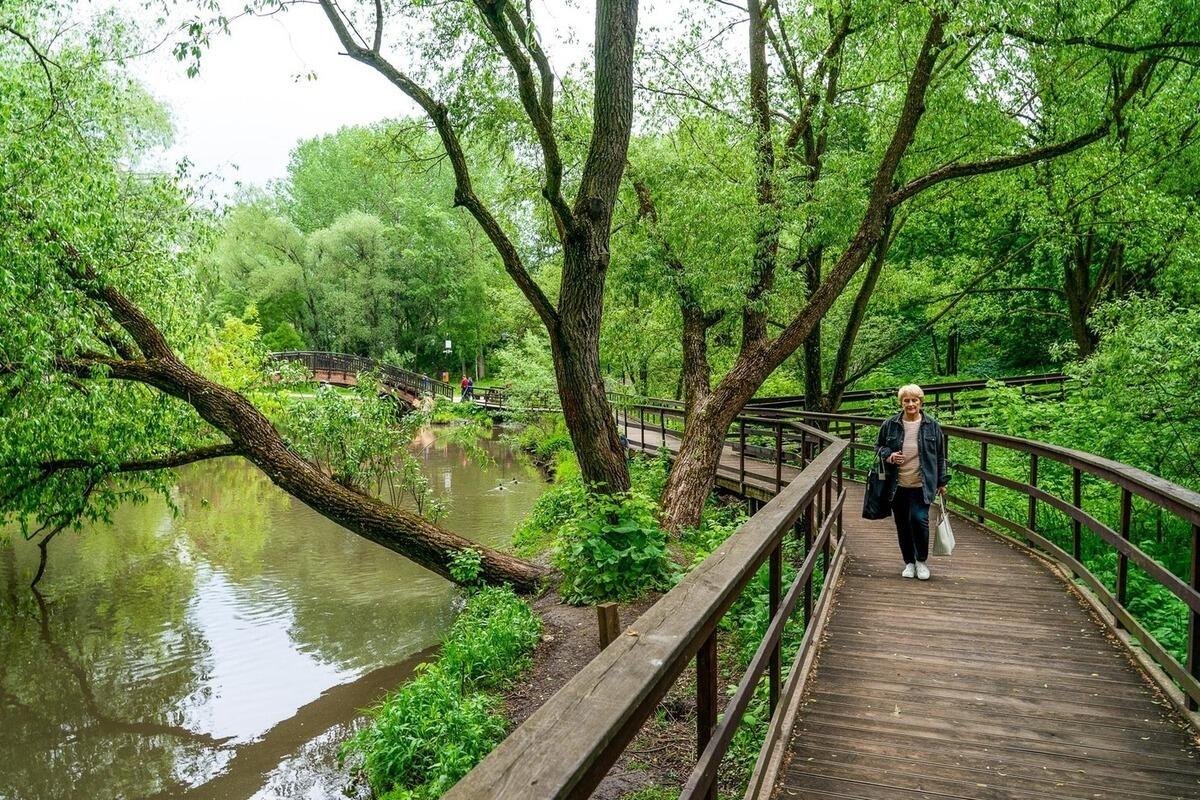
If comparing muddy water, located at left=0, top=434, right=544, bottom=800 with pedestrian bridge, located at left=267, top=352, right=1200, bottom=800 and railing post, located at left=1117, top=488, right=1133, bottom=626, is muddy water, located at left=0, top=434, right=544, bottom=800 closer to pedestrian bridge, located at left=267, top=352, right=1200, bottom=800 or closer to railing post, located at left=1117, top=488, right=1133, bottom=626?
pedestrian bridge, located at left=267, top=352, right=1200, bottom=800

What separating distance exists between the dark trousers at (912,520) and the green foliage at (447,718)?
3640mm

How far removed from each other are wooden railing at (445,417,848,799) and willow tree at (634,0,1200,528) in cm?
770

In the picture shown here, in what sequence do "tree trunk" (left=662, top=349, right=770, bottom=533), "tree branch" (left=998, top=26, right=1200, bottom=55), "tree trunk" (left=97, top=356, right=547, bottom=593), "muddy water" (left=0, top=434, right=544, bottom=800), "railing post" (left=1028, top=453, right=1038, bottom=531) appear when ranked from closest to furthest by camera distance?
"railing post" (left=1028, top=453, right=1038, bottom=531) < "muddy water" (left=0, top=434, right=544, bottom=800) < "tree branch" (left=998, top=26, right=1200, bottom=55) < "tree trunk" (left=97, top=356, right=547, bottom=593) < "tree trunk" (left=662, top=349, right=770, bottom=533)

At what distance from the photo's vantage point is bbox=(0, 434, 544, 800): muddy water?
7355 millimetres

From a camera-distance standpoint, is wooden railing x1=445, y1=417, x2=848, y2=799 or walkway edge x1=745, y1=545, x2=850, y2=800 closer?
wooden railing x1=445, y1=417, x2=848, y2=799

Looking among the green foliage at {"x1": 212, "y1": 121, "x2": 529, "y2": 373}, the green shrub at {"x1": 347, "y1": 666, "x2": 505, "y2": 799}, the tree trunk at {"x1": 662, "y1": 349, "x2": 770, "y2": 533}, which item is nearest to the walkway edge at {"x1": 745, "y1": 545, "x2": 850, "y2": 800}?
the green shrub at {"x1": 347, "y1": 666, "x2": 505, "y2": 799}

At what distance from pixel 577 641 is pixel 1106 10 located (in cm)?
980

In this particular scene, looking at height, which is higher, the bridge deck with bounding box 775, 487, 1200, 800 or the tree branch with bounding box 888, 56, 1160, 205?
the tree branch with bounding box 888, 56, 1160, 205

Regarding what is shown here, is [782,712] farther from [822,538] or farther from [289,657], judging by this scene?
[289,657]

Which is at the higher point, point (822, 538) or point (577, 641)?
point (822, 538)

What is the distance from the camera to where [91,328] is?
27.6 feet

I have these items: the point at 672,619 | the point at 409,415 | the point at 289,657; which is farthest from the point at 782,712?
the point at 409,415

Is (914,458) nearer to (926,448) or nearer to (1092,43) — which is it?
(926,448)

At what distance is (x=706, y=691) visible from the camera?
2186 mm
